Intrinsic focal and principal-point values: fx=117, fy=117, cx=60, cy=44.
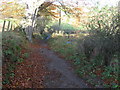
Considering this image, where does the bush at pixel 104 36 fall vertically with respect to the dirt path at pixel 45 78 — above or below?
above

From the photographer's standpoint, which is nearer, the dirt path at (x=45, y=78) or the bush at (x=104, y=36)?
the dirt path at (x=45, y=78)

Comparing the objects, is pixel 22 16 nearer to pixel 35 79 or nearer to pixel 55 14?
pixel 55 14

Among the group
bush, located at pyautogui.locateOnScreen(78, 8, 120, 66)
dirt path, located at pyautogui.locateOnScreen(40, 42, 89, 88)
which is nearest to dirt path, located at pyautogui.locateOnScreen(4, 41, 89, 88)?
dirt path, located at pyautogui.locateOnScreen(40, 42, 89, 88)

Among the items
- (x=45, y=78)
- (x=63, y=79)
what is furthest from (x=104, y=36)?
(x=45, y=78)

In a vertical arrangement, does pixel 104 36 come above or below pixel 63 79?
above

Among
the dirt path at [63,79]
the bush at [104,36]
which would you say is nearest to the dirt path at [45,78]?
the dirt path at [63,79]

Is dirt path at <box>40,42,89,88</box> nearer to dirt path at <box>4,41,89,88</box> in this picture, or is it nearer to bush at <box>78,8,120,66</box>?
dirt path at <box>4,41,89,88</box>

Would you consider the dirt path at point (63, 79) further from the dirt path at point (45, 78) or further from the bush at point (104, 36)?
the bush at point (104, 36)

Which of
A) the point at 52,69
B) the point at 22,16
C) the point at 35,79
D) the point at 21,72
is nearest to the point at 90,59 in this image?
the point at 52,69

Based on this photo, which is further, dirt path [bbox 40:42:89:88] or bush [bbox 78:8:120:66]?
bush [bbox 78:8:120:66]

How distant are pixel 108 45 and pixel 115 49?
0.38 meters

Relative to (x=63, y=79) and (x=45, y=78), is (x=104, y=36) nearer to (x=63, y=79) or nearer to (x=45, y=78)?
(x=63, y=79)

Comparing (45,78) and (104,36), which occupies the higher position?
(104,36)

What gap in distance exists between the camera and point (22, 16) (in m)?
15.6
